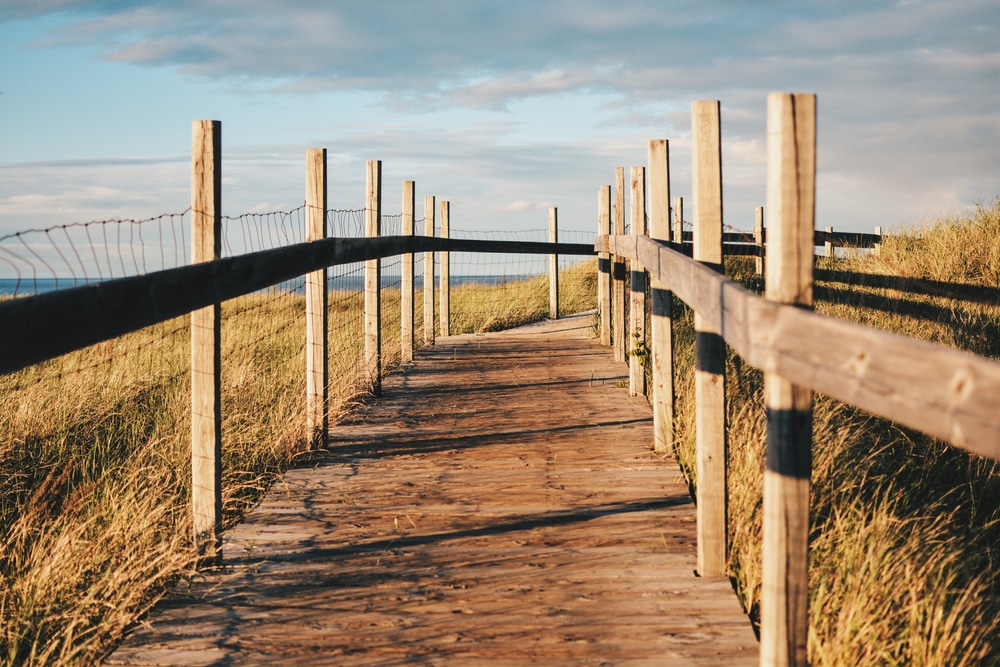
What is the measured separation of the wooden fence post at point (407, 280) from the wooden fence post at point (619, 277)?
238 cm

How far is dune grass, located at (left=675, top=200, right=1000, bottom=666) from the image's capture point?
10.5ft

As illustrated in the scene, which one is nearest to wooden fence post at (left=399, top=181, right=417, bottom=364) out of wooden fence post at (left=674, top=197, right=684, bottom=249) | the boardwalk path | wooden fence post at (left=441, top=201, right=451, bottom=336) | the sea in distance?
the sea in distance

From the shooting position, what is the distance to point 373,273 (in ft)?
27.8

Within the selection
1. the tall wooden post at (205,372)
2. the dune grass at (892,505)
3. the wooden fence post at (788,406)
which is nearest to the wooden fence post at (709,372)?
the dune grass at (892,505)

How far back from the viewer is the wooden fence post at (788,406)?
2639 millimetres

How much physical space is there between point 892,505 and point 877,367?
12.6ft

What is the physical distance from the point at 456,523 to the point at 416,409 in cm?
313

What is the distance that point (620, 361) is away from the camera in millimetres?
10406

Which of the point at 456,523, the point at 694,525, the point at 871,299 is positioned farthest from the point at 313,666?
the point at 871,299

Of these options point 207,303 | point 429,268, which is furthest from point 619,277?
point 207,303

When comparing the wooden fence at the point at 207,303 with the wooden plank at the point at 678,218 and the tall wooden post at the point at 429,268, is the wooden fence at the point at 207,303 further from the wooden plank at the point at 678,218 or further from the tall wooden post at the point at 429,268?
the wooden plank at the point at 678,218

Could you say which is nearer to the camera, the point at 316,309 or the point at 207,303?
the point at 207,303

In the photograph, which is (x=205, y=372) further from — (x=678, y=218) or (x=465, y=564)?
(x=678, y=218)

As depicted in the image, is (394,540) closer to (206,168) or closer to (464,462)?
(464,462)
